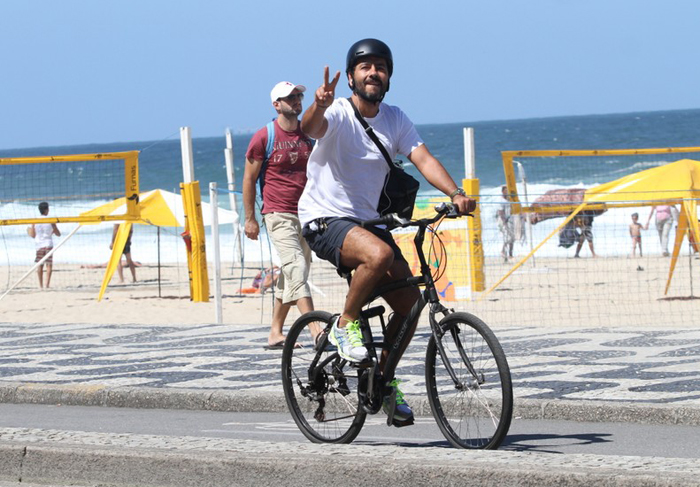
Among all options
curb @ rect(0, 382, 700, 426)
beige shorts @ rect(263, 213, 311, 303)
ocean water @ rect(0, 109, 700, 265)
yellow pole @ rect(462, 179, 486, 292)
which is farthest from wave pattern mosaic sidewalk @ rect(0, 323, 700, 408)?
ocean water @ rect(0, 109, 700, 265)

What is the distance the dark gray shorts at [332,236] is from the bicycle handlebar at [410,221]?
86mm

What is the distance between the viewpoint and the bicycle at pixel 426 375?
534 cm

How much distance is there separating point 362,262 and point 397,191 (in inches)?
19.2

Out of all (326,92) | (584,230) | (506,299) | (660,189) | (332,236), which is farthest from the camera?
(584,230)

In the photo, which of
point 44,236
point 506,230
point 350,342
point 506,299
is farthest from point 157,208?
point 350,342

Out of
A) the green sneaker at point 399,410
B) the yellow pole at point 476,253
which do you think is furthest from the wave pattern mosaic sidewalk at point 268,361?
the yellow pole at point 476,253

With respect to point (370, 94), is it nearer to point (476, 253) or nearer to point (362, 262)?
point (362, 262)

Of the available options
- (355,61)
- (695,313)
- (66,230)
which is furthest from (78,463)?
(66,230)

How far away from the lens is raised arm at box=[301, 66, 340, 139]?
5.45m

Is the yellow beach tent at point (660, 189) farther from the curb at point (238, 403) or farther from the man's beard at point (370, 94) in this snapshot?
the man's beard at point (370, 94)

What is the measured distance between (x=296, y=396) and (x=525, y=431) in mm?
1195

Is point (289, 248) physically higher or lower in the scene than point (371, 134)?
lower

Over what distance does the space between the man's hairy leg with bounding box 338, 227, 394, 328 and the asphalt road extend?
0.79 meters

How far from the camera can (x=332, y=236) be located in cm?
582
